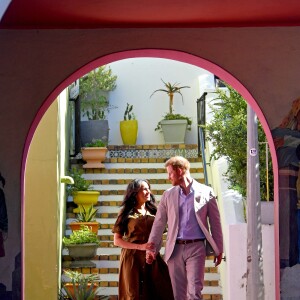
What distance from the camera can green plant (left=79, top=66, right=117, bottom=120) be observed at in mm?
19781

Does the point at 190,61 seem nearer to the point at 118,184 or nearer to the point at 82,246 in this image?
the point at 82,246

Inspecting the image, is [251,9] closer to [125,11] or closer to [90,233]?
[125,11]

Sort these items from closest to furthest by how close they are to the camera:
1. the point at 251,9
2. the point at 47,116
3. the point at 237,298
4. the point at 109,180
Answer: the point at 251,9 → the point at 237,298 → the point at 47,116 → the point at 109,180

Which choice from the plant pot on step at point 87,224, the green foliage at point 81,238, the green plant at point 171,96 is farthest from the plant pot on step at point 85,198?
the green plant at point 171,96

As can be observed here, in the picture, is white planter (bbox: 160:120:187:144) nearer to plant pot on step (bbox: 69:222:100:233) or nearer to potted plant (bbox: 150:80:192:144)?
potted plant (bbox: 150:80:192:144)

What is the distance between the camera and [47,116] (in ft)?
47.8

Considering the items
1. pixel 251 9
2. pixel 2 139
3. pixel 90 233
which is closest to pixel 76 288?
pixel 90 233

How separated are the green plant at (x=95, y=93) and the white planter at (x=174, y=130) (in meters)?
1.14

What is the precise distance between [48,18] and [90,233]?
6.52 metres

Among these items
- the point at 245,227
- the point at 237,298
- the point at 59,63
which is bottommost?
the point at 237,298

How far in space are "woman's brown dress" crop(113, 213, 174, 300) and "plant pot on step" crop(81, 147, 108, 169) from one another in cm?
732

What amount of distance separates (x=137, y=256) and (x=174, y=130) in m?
9.01

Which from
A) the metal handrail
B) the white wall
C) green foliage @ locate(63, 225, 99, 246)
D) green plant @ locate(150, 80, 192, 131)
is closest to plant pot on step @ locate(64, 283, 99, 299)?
green foliage @ locate(63, 225, 99, 246)

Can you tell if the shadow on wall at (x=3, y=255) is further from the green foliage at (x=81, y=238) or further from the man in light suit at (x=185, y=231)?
the green foliage at (x=81, y=238)
